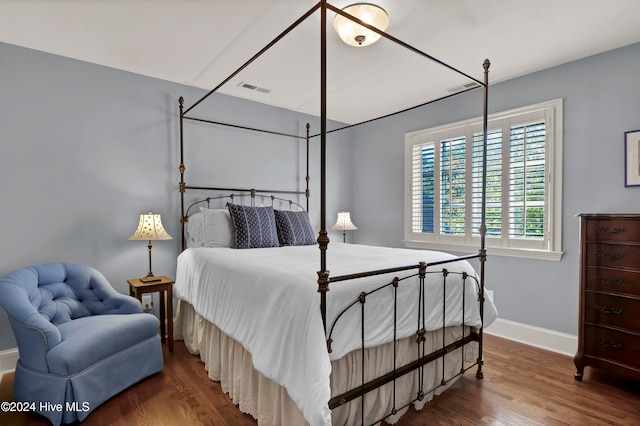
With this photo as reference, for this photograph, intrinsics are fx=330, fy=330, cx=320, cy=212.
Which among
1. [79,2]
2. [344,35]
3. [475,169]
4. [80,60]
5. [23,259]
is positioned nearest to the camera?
[79,2]

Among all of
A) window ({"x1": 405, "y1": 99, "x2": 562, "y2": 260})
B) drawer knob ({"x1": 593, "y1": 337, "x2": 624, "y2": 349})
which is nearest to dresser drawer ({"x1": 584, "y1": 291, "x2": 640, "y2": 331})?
drawer knob ({"x1": 593, "y1": 337, "x2": 624, "y2": 349})

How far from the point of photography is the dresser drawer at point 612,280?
2.16 metres

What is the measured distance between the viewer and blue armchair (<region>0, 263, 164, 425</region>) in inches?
73.2

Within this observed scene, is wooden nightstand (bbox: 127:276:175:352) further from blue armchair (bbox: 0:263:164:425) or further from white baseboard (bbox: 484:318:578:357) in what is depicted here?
white baseboard (bbox: 484:318:578:357)

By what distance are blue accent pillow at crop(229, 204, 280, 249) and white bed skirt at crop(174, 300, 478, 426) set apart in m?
0.76

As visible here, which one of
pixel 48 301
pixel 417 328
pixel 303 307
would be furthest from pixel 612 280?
pixel 48 301

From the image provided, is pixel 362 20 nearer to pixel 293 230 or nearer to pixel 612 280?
pixel 293 230

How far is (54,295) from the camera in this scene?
235 cm

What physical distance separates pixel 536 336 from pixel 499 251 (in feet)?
2.66

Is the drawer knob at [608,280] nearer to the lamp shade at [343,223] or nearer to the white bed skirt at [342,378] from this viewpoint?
the white bed skirt at [342,378]

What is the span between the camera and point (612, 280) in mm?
2252

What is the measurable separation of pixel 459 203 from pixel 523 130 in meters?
0.92

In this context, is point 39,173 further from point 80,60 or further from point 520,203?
point 520,203

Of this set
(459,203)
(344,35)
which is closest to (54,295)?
(344,35)
